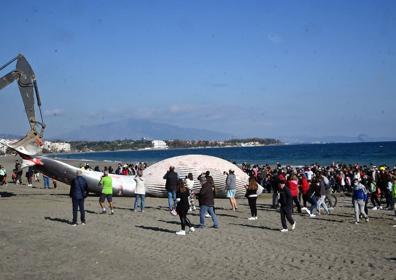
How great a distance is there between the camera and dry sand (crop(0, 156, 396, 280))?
10.2 metres

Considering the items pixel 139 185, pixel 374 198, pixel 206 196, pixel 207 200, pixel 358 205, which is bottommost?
pixel 374 198

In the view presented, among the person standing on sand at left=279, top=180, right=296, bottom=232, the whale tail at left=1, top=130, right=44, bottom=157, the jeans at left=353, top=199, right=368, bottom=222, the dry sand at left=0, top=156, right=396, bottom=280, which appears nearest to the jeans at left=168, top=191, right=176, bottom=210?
the dry sand at left=0, top=156, right=396, bottom=280

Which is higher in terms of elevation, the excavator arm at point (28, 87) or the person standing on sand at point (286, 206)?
the excavator arm at point (28, 87)

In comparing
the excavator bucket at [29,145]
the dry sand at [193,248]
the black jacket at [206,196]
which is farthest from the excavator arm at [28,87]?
the black jacket at [206,196]

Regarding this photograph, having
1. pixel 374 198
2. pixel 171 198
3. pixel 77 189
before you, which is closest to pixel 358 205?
pixel 374 198

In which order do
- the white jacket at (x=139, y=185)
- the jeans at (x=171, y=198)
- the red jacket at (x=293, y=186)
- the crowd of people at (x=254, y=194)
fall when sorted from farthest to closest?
the jeans at (x=171, y=198) < the white jacket at (x=139, y=185) < the red jacket at (x=293, y=186) < the crowd of people at (x=254, y=194)

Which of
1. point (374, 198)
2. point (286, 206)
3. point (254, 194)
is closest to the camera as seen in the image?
point (286, 206)

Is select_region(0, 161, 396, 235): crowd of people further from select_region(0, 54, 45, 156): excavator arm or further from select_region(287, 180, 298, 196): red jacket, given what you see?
select_region(0, 54, 45, 156): excavator arm

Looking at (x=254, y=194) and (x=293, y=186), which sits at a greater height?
(x=293, y=186)

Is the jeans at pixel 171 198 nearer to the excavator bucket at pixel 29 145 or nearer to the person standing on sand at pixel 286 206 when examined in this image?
the person standing on sand at pixel 286 206

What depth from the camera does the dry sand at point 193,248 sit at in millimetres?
10234

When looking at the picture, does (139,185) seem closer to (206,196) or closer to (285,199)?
(206,196)

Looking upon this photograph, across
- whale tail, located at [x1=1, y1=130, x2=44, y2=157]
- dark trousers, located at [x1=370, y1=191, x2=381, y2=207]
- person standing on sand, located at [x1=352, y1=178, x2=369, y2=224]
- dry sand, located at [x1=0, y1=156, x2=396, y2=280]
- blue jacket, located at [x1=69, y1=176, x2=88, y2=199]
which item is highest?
whale tail, located at [x1=1, y1=130, x2=44, y2=157]

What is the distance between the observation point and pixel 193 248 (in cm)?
1252
